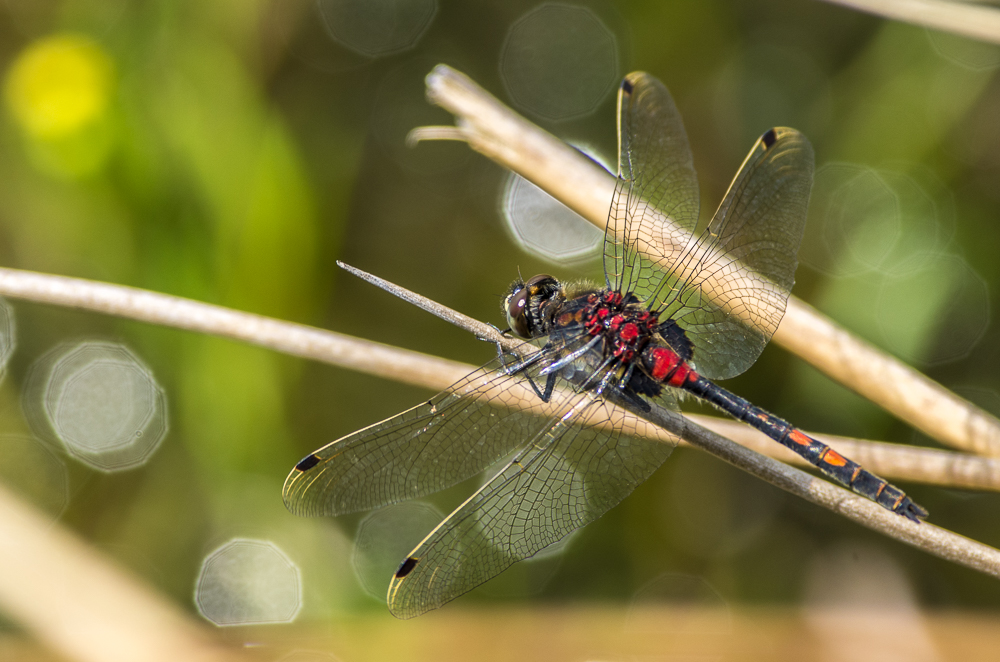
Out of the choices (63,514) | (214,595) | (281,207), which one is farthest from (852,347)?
(63,514)

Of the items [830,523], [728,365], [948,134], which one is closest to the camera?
[728,365]

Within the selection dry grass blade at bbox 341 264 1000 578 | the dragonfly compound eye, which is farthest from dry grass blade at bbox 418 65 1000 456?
dry grass blade at bbox 341 264 1000 578

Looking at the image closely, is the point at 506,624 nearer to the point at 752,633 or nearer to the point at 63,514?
the point at 752,633

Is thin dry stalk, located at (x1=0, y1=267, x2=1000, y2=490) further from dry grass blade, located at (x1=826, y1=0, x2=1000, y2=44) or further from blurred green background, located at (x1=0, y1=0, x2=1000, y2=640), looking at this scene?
dry grass blade, located at (x1=826, y1=0, x2=1000, y2=44)

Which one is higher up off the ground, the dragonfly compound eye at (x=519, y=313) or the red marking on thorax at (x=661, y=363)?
the dragonfly compound eye at (x=519, y=313)

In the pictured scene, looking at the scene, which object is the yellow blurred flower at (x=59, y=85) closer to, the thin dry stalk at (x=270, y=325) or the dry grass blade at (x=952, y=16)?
the thin dry stalk at (x=270, y=325)

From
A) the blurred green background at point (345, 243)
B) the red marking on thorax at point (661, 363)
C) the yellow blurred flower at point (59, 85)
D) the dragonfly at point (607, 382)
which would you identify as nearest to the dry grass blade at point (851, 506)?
the dragonfly at point (607, 382)
